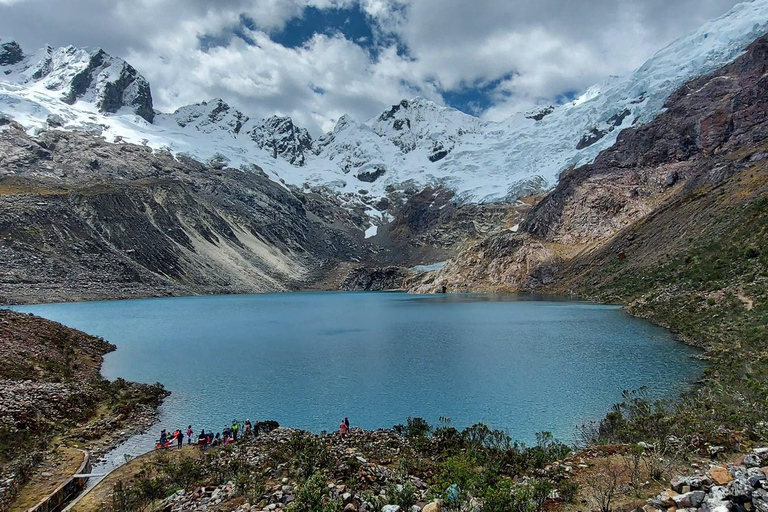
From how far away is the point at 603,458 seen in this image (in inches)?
548

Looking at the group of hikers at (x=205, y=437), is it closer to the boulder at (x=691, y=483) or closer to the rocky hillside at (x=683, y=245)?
the boulder at (x=691, y=483)

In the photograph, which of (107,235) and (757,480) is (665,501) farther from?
(107,235)

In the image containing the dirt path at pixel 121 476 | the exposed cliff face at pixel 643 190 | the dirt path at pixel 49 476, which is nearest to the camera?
the dirt path at pixel 49 476

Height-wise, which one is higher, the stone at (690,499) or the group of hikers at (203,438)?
the stone at (690,499)

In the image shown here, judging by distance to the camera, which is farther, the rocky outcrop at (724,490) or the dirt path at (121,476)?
the dirt path at (121,476)

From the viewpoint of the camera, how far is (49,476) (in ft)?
52.6

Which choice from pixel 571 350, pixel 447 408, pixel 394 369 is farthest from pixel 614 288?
pixel 447 408

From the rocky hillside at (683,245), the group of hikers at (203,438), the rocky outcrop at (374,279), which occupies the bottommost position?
the group of hikers at (203,438)

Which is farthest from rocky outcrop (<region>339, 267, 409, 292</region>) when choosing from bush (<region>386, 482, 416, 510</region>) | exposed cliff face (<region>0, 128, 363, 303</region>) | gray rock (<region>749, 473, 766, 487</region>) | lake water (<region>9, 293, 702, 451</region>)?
gray rock (<region>749, 473, 766, 487</region>)

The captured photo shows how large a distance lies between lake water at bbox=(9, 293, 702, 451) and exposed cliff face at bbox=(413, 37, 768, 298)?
38.1 meters

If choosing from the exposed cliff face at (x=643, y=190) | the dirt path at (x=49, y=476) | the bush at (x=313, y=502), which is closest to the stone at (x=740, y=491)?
the bush at (x=313, y=502)

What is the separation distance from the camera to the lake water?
80.3 ft

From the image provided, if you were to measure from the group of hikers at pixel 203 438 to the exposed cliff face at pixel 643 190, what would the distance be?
72094 mm

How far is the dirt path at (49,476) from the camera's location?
14.1 meters
